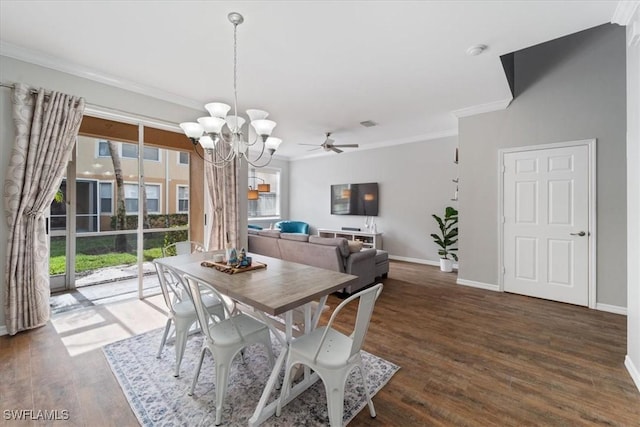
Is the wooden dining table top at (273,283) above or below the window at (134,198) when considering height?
below

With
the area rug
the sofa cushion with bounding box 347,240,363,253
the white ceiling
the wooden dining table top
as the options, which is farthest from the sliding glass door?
the sofa cushion with bounding box 347,240,363,253

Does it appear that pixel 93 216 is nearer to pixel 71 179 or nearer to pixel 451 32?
pixel 71 179

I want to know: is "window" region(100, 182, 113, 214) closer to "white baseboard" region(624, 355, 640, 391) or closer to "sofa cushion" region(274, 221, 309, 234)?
"sofa cushion" region(274, 221, 309, 234)

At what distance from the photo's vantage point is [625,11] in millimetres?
2068

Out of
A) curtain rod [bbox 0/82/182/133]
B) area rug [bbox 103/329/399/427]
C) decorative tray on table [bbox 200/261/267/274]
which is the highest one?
curtain rod [bbox 0/82/182/133]

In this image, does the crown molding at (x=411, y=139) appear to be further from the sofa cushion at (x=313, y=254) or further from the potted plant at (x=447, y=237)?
the sofa cushion at (x=313, y=254)

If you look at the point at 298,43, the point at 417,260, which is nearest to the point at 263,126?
the point at 298,43

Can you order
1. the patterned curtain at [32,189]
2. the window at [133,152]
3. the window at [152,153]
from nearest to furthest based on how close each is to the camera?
the patterned curtain at [32,189], the window at [152,153], the window at [133,152]

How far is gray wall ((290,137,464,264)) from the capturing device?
19.0 feet

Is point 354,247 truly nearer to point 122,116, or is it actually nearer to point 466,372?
point 466,372

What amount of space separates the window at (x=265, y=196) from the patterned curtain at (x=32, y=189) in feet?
16.2

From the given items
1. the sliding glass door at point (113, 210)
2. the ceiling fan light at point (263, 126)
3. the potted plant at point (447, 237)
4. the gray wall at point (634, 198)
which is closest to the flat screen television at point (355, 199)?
the potted plant at point (447, 237)

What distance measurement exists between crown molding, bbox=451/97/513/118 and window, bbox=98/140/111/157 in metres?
5.51

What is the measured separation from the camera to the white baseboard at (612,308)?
3209 millimetres
